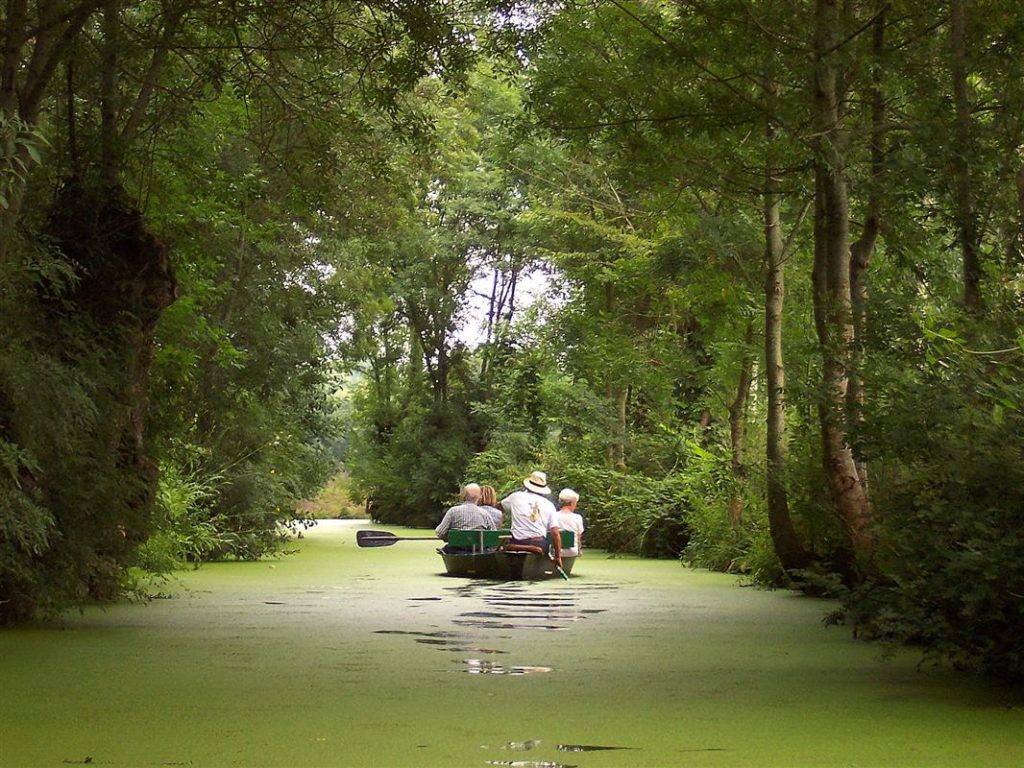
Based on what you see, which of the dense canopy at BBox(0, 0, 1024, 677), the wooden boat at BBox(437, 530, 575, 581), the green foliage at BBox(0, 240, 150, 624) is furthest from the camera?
the wooden boat at BBox(437, 530, 575, 581)

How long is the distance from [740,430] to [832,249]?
26.5ft

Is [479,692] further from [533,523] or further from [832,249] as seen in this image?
[533,523]

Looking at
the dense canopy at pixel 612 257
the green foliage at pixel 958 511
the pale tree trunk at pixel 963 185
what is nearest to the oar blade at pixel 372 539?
the dense canopy at pixel 612 257

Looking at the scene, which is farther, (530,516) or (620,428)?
(620,428)

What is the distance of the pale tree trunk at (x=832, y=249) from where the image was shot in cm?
934

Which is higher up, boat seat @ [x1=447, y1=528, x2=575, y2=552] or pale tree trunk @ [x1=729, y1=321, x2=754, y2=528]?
pale tree trunk @ [x1=729, y1=321, x2=754, y2=528]

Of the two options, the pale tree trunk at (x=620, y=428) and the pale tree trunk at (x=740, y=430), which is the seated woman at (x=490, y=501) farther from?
the pale tree trunk at (x=620, y=428)

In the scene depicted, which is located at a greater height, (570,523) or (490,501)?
(490,501)

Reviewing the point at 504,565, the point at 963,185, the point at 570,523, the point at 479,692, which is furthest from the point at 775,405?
the point at 479,692

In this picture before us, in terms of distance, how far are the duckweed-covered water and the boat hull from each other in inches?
159

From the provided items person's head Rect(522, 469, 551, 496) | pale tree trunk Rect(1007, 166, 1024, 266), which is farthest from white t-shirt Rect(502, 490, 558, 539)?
pale tree trunk Rect(1007, 166, 1024, 266)

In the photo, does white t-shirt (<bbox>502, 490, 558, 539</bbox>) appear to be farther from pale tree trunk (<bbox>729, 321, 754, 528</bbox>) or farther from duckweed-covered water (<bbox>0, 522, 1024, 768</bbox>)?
duckweed-covered water (<bbox>0, 522, 1024, 768</bbox>)

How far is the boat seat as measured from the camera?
15.9 metres

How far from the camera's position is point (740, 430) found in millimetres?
18016
